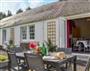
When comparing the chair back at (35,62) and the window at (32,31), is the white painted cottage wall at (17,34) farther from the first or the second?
the chair back at (35,62)

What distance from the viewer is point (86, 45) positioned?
18.2 meters

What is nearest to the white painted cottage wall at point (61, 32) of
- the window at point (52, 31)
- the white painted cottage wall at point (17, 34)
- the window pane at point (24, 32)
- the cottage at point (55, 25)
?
the cottage at point (55, 25)

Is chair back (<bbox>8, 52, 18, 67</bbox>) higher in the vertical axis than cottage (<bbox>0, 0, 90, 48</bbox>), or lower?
lower

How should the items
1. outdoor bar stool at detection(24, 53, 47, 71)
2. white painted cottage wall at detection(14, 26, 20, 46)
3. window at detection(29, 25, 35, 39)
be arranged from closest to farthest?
outdoor bar stool at detection(24, 53, 47, 71), window at detection(29, 25, 35, 39), white painted cottage wall at detection(14, 26, 20, 46)

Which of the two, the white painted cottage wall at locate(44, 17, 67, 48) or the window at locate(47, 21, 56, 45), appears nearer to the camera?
the white painted cottage wall at locate(44, 17, 67, 48)

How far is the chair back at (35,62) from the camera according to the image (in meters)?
6.41

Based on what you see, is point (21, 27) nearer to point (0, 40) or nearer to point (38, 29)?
point (38, 29)

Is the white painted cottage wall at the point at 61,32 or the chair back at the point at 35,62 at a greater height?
the white painted cottage wall at the point at 61,32

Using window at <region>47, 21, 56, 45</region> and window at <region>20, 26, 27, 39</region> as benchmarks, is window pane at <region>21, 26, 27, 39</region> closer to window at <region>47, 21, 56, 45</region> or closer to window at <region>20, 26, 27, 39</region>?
window at <region>20, 26, 27, 39</region>

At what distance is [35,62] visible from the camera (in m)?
6.56

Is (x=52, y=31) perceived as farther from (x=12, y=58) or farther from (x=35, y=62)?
(x=35, y=62)

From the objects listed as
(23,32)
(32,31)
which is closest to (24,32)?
(23,32)

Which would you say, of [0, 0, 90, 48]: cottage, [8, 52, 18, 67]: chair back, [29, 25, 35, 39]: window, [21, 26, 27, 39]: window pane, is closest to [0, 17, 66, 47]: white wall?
[0, 0, 90, 48]: cottage

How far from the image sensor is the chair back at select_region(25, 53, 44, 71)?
6.41 metres
